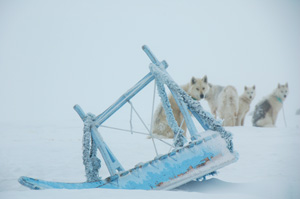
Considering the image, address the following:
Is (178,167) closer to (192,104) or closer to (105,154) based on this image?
(192,104)

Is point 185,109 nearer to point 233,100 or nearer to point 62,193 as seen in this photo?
point 62,193

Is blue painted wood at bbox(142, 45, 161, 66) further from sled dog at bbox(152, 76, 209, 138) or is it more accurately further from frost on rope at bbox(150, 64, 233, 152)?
sled dog at bbox(152, 76, 209, 138)

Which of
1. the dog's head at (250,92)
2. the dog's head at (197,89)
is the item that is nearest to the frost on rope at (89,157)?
the dog's head at (197,89)

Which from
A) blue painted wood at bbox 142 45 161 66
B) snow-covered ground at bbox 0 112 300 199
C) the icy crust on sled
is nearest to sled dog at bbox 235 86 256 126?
snow-covered ground at bbox 0 112 300 199

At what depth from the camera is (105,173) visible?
4938 mm

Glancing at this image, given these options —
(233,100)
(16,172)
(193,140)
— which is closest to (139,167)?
(193,140)

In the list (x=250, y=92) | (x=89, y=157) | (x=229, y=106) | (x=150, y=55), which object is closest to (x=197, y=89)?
(x=229, y=106)

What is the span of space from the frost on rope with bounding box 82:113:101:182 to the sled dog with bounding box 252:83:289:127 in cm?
855

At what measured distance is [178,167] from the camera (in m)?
2.85

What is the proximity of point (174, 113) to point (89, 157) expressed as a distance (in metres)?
3.66

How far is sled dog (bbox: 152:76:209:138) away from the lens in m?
6.99

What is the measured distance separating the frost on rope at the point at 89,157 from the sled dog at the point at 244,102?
8.75 meters

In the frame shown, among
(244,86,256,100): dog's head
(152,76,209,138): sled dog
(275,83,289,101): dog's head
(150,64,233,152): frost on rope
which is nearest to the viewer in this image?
(150,64,233,152): frost on rope

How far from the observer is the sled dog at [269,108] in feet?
35.1
